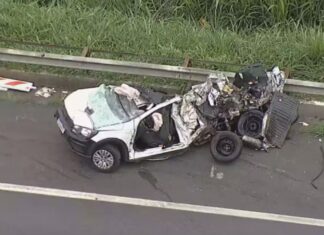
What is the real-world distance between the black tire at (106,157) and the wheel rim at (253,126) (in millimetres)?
1827

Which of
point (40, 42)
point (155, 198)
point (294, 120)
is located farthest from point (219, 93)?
point (40, 42)

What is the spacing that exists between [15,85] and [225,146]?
338cm

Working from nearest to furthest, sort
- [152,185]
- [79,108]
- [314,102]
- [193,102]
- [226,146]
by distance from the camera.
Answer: [152,185], [79,108], [226,146], [193,102], [314,102]

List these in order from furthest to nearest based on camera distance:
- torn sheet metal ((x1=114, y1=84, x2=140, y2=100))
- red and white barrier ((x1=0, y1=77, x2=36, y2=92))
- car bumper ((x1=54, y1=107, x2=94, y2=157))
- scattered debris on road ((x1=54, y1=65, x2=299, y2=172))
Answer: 1. red and white barrier ((x1=0, y1=77, x2=36, y2=92))
2. torn sheet metal ((x1=114, y1=84, x2=140, y2=100))
3. scattered debris on road ((x1=54, y1=65, x2=299, y2=172))
4. car bumper ((x1=54, y1=107, x2=94, y2=157))

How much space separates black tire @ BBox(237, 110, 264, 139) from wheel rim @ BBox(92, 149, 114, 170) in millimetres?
1814

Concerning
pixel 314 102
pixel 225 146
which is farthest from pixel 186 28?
→ pixel 225 146

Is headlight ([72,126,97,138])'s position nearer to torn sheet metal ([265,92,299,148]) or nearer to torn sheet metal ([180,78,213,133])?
torn sheet metal ([180,78,213,133])

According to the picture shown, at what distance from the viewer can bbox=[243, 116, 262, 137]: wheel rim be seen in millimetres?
9414

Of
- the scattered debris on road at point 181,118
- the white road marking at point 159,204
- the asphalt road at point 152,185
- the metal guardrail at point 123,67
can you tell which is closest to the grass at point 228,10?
the metal guardrail at point 123,67

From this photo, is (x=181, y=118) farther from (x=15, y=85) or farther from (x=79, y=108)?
(x=15, y=85)

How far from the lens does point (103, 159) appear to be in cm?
870

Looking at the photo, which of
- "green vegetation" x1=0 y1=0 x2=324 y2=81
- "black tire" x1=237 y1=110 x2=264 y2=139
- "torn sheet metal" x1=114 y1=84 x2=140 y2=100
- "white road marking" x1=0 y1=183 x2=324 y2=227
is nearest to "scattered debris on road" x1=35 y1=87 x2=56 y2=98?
"green vegetation" x1=0 y1=0 x2=324 y2=81

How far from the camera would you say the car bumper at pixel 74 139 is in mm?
8602

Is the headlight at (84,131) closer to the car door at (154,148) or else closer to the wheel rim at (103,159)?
the wheel rim at (103,159)
